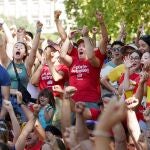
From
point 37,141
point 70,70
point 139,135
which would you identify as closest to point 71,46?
point 70,70

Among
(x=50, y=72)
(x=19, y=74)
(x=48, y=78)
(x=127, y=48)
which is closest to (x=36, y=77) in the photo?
(x=48, y=78)

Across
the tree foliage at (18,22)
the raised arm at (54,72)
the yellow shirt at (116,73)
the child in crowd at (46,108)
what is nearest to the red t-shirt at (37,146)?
the child in crowd at (46,108)

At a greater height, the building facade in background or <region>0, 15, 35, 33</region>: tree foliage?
<region>0, 15, 35, 33</region>: tree foliage

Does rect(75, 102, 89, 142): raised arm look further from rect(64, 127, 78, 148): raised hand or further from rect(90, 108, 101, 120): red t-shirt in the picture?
rect(90, 108, 101, 120): red t-shirt

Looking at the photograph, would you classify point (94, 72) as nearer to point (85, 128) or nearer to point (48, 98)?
point (48, 98)

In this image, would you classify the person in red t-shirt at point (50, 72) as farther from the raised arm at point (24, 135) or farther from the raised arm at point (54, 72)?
the raised arm at point (24, 135)

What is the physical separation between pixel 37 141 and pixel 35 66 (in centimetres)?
393

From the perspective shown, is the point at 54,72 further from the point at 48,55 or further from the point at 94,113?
the point at 94,113

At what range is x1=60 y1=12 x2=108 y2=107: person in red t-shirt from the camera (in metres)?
10.6

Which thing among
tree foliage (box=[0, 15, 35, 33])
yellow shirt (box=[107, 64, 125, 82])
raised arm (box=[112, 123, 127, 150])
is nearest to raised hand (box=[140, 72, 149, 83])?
yellow shirt (box=[107, 64, 125, 82])

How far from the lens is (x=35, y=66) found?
12.9 m

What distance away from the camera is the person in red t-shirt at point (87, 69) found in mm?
10578

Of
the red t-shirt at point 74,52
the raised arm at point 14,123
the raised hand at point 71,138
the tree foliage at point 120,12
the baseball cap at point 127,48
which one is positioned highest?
the raised hand at point 71,138

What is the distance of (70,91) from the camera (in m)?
8.51
